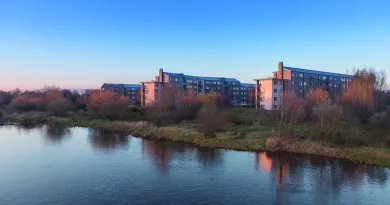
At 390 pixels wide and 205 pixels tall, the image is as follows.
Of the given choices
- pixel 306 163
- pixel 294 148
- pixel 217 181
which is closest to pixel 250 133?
pixel 294 148

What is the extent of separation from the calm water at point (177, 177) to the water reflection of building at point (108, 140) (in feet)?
4.10

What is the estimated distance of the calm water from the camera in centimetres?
1590

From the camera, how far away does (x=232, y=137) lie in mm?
31844

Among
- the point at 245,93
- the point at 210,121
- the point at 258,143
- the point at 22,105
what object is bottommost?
the point at 258,143

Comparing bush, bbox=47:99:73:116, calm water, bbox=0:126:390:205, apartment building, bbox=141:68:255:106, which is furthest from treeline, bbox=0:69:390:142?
apartment building, bbox=141:68:255:106

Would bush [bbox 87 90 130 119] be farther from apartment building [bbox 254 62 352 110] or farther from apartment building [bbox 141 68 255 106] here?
apartment building [bbox 254 62 352 110]

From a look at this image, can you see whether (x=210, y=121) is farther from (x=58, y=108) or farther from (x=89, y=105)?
(x=58, y=108)

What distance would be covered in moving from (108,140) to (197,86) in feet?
154

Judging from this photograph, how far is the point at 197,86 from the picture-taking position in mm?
79312

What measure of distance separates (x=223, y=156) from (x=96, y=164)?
10.8 metres

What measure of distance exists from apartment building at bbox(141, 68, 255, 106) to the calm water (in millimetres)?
41287

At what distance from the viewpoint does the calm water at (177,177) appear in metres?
15.9

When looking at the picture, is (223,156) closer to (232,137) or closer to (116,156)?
(232,137)

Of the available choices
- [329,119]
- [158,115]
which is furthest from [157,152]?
[329,119]
